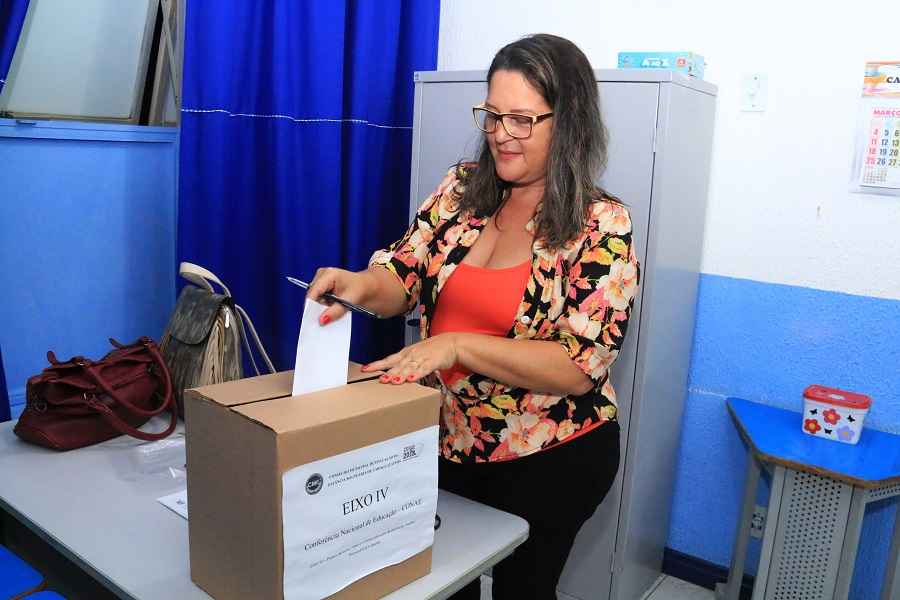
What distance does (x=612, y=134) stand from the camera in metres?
2.14

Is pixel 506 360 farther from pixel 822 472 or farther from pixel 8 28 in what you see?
pixel 8 28

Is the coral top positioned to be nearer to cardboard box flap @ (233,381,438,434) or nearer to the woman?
the woman

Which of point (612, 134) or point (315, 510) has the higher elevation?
point (612, 134)

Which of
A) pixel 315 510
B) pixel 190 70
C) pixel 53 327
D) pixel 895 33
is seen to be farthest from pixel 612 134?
pixel 53 327

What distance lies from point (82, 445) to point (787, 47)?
2.11m

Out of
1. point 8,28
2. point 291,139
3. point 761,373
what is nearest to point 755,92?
point 761,373

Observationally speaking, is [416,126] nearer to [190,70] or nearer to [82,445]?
[190,70]

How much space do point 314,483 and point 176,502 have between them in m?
0.52

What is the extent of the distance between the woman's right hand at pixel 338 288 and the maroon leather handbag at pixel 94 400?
0.55 m

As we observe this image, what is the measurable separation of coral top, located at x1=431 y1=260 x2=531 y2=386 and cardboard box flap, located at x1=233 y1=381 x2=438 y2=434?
0.38 m

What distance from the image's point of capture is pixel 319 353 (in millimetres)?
1136

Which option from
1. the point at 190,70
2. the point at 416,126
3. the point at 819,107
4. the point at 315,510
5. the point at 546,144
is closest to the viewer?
the point at 315,510

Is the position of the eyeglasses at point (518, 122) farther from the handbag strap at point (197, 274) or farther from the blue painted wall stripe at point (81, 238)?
the blue painted wall stripe at point (81, 238)

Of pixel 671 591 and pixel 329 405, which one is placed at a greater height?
pixel 329 405
